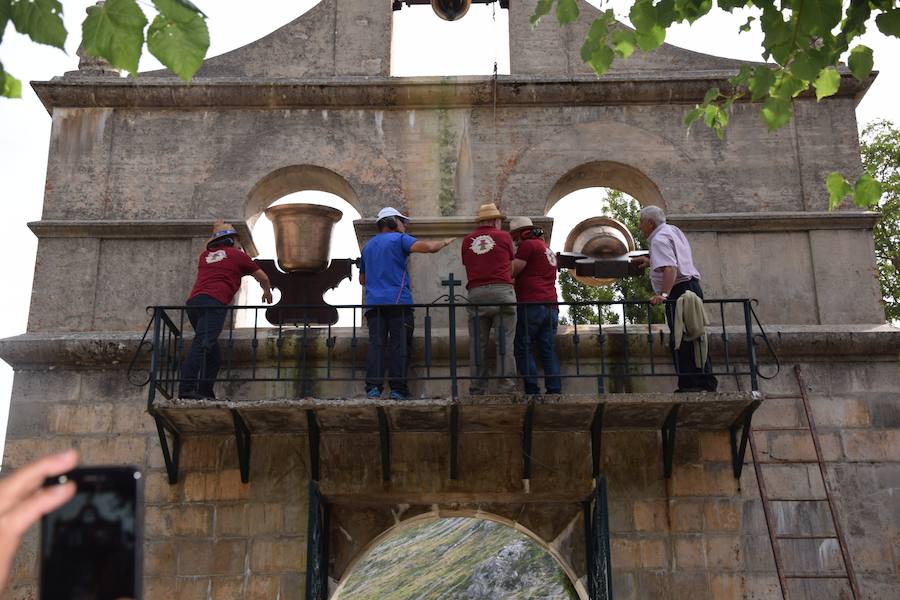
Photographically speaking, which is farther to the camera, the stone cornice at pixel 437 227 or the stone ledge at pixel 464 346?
the stone cornice at pixel 437 227

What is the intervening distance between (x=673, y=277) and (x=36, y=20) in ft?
19.4

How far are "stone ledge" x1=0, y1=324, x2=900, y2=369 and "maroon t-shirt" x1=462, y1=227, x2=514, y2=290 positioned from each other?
801mm

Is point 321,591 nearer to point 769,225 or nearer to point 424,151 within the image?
point 424,151

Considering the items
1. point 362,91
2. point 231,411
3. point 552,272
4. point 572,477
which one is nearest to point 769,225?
point 552,272

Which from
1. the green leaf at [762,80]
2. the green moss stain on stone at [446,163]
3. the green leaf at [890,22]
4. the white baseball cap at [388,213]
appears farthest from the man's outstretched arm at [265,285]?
the green leaf at [890,22]

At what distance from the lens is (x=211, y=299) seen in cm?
960

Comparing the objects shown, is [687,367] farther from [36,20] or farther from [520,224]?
[36,20]

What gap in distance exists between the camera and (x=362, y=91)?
1109 cm

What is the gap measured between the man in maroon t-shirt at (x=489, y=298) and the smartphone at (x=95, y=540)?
7.47 metres

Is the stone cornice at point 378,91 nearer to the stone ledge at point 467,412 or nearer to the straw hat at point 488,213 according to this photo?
the straw hat at point 488,213

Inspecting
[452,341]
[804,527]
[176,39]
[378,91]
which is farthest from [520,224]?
[176,39]

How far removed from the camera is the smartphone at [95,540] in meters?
1.71

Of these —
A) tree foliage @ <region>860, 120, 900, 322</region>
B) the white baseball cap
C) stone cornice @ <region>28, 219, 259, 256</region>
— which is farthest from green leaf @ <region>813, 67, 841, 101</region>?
tree foliage @ <region>860, 120, 900, 322</region>

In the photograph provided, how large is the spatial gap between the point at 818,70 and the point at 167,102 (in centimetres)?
667
